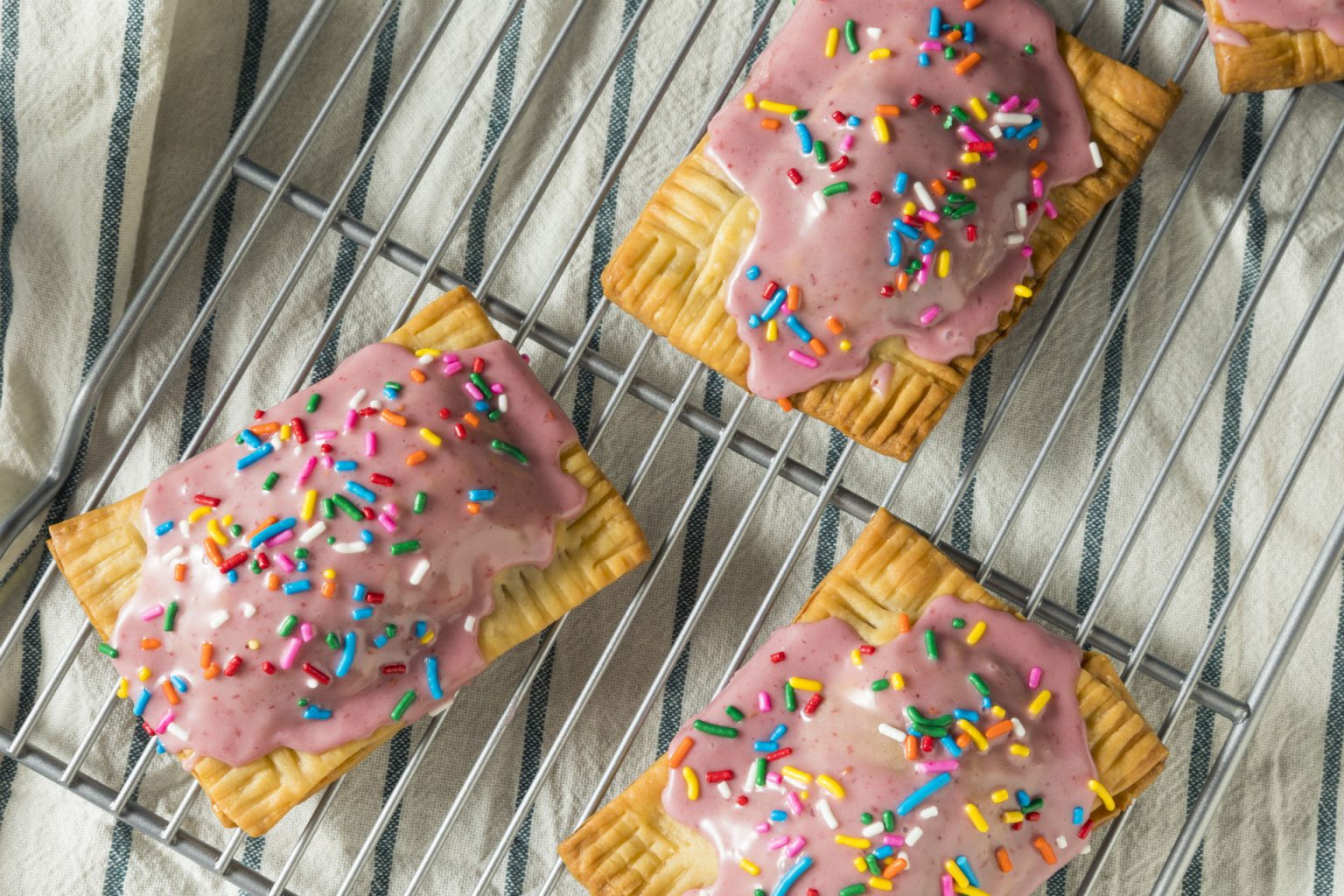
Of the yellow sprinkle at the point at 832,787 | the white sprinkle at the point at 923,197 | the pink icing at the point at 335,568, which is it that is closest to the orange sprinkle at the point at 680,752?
the yellow sprinkle at the point at 832,787

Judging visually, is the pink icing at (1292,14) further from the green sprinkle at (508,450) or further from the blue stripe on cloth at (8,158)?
the blue stripe on cloth at (8,158)

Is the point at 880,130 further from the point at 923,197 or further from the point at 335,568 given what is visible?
the point at 335,568

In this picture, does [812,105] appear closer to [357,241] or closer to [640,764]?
[357,241]

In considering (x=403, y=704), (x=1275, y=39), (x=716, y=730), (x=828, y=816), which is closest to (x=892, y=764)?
(x=828, y=816)

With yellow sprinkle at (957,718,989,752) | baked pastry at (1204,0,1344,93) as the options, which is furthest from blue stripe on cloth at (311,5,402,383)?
baked pastry at (1204,0,1344,93)

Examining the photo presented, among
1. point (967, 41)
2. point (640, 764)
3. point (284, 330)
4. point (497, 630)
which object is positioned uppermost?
point (967, 41)

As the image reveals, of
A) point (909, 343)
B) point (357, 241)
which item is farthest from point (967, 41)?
point (357, 241)
